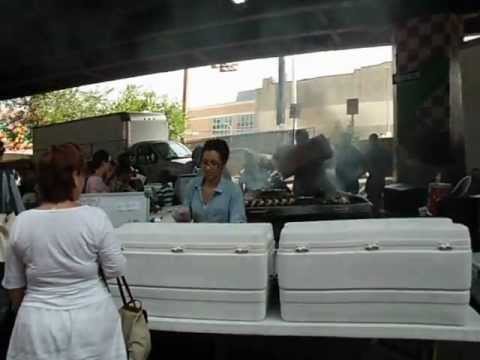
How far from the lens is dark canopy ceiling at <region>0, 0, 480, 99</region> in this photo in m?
7.44

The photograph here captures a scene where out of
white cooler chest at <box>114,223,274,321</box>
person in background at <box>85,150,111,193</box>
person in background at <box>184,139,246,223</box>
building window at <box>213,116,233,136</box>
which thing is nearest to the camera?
white cooler chest at <box>114,223,274,321</box>

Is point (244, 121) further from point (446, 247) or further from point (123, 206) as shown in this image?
point (446, 247)

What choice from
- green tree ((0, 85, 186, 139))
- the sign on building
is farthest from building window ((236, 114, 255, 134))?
the sign on building

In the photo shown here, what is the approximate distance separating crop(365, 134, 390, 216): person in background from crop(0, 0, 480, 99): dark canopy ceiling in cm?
175

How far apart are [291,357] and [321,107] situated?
9519mm

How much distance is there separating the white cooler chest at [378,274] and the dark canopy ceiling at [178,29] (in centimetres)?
548

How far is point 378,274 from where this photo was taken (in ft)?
5.83

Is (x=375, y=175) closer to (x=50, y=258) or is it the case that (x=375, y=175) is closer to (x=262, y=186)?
(x=262, y=186)

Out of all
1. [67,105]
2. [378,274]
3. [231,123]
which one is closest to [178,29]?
[378,274]

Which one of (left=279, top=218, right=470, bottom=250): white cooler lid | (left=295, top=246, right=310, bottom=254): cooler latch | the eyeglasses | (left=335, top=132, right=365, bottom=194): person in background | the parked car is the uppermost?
the parked car

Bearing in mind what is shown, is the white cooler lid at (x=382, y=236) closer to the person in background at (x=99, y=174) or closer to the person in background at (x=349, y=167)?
the person in background at (x=99, y=174)

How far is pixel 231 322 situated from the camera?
6.17 ft

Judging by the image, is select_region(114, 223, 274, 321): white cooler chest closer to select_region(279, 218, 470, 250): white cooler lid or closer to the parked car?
select_region(279, 218, 470, 250): white cooler lid

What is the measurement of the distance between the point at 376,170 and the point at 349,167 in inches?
15.4
